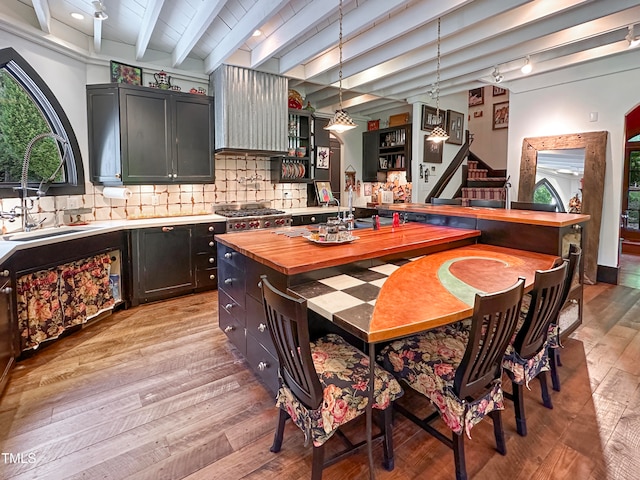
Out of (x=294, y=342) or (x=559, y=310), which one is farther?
(x=559, y=310)

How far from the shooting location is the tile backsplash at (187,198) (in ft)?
11.9

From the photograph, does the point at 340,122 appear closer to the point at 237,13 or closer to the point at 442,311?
the point at 237,13

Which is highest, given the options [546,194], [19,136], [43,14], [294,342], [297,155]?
[43,14]

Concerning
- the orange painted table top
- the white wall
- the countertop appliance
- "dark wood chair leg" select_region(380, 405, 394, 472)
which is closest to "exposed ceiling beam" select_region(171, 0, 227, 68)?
the countertop appliance

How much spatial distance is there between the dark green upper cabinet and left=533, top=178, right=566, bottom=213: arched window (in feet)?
16.1

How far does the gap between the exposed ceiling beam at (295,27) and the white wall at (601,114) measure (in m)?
3.59

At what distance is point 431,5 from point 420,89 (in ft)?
9.06

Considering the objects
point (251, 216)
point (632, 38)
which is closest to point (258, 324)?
point (251, 216)

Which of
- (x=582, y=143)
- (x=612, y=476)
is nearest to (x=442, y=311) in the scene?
(x=612, y=476)

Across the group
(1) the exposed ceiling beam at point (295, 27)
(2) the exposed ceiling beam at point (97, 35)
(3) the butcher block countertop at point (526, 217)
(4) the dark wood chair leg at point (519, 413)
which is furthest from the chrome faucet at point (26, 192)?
(4) the dark wood chair leg at point (519, 413)

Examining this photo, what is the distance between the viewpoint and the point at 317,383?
1.49m

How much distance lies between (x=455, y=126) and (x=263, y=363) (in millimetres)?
6328

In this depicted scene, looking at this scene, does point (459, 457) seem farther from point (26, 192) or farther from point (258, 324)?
point (26, 192)

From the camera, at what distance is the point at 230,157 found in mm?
4973
